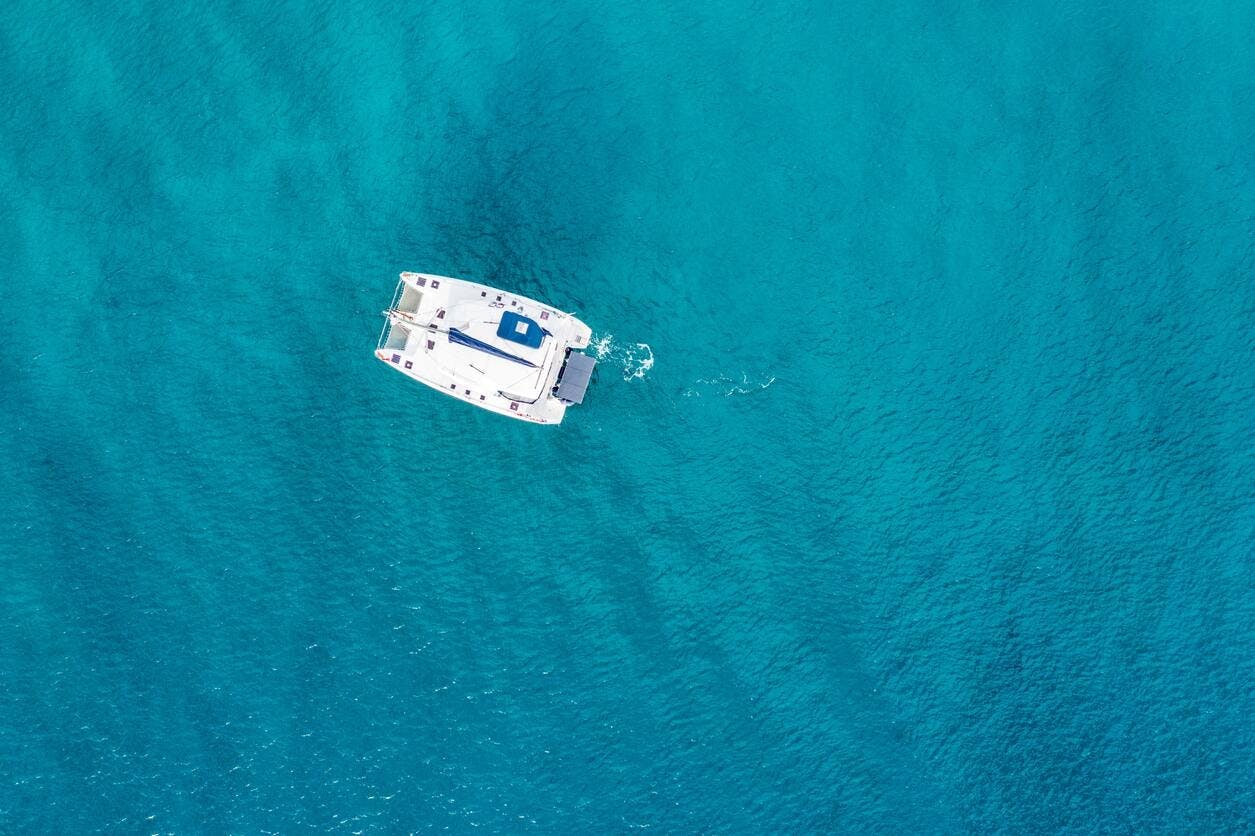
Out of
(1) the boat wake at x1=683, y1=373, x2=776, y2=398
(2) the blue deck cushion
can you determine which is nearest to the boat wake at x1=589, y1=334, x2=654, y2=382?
(1) the boat wake at x1=683, y1=373, x2=776, y2=398

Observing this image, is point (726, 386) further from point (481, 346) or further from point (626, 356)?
point (481, 346)

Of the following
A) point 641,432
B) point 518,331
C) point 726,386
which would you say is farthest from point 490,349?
point 726,386

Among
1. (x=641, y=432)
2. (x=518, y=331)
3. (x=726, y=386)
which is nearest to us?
(x=518, y=331)

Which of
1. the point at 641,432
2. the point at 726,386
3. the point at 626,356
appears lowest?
the point at 641,432

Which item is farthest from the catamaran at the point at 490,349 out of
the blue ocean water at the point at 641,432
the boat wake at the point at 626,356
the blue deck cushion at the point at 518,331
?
the blue ocean water at the point at 641,432

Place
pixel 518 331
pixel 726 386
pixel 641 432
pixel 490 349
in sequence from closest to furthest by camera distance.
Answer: pixel 518 331, pixel 490 349, pixel 641 432, pixel 726 386

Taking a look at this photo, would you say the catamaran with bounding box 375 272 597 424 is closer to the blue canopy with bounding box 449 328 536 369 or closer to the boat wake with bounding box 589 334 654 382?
the blue canopy with bounding box 449 328 536 369

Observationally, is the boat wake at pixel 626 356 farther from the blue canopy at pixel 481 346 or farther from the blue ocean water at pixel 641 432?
the blue canopy at pixel 481 346
